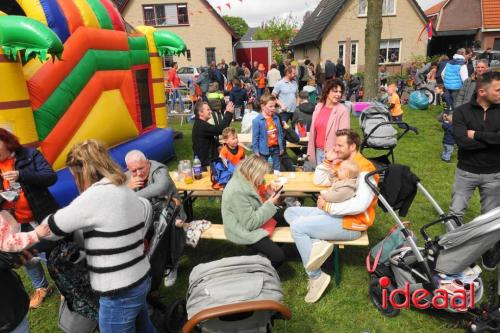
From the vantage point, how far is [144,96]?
8.43 metres

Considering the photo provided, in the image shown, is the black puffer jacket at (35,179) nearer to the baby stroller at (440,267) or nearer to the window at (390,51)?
the baby stroller at (440,267)

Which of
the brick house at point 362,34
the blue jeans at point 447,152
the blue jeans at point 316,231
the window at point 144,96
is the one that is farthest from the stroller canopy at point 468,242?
the brick house at point 362,34

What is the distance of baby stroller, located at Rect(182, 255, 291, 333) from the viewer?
224cm

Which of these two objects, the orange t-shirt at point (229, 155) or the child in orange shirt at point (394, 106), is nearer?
the orange t-shirt at point (229, 155)

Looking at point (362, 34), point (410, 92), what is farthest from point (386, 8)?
point (410, 92)

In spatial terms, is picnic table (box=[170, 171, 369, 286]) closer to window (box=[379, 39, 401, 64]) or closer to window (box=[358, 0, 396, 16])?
window (box=[379, 39, 401, 64])

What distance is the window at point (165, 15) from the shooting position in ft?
88.2

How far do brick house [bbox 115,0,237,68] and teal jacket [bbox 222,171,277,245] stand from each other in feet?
82.5

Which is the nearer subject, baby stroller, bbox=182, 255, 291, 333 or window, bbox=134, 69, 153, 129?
baby stroller, bbox=182, 255, 291, 333

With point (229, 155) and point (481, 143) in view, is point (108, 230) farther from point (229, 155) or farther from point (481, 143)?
point (481, 143)

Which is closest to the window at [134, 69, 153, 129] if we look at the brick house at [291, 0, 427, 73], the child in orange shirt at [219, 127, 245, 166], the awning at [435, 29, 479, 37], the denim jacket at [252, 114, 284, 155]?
the denim jacket at [252, 114, 284, 155]

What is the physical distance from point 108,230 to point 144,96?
6.75 meters

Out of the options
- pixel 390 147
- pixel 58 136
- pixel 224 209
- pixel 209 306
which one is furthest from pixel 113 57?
pixel 209 306

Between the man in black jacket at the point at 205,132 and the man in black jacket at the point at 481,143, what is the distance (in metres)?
3.28
